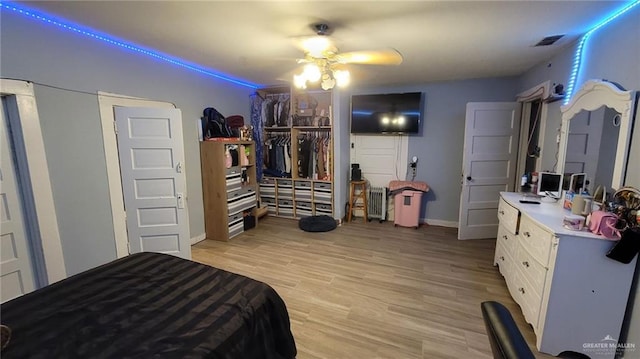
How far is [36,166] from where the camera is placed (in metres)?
2.05

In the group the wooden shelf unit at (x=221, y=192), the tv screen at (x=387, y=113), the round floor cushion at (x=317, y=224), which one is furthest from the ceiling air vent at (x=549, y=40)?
the wooden shelf unit at (x=221, y=192)

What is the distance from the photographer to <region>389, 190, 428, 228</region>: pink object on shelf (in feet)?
13.7

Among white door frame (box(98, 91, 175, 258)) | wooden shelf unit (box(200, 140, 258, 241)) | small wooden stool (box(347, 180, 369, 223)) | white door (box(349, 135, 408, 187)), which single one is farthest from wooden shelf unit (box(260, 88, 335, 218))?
white door frame (box(98, 91, 175, 258))

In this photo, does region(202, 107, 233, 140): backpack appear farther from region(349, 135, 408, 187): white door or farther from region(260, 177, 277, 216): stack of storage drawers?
region(349, 135, 408, 187): white door

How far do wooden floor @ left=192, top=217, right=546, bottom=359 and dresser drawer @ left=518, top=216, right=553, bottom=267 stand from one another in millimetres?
611

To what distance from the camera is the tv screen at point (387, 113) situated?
13.6 ft

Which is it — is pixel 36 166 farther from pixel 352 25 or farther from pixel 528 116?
pixel 528 116

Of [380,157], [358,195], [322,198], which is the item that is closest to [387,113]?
[380,157]

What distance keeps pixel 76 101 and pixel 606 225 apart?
4.05m

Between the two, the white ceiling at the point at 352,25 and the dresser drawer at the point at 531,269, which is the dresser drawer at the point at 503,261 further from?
the white ceiling at the point at 352,25

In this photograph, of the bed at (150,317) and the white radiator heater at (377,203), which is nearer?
the bed at (150,317)

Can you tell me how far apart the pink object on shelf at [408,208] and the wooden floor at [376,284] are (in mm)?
148

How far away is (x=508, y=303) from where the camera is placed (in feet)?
7.67

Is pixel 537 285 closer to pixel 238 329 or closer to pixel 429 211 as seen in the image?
pixel 238 329
